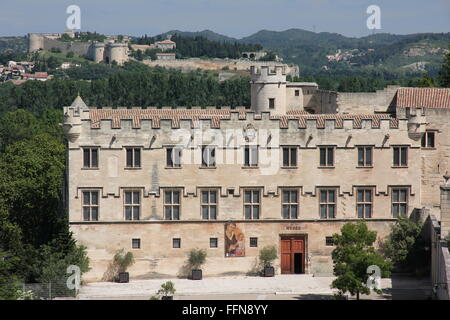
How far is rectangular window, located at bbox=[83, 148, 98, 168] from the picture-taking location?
58.8 metres

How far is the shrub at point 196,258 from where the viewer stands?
2340 inches

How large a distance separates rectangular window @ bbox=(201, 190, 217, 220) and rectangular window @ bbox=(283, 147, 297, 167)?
417 centimetres

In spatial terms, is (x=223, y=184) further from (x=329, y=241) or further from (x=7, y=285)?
(x=7, y=285)

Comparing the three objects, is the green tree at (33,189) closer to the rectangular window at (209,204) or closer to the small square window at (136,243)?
the small square window at (136,243)

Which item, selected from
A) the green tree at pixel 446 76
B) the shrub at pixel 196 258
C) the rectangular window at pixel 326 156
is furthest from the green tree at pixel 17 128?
the rectangular window at pixel 326 156

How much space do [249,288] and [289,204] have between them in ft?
18.8

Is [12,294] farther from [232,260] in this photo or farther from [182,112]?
[182,112]

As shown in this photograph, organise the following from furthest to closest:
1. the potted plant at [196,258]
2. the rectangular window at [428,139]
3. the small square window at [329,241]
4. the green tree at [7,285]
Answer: the rectangular window at [428,139] < the small square window at [329,241] < the potted plant at [196,258] < the green tree at [7,285]

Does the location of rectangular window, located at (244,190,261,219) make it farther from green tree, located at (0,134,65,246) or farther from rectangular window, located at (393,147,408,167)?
green tree, located at (0,134,65,246)

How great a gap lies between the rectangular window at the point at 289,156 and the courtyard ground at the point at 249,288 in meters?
6.03

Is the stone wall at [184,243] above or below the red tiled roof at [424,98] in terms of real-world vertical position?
below

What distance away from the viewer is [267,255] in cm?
5978
